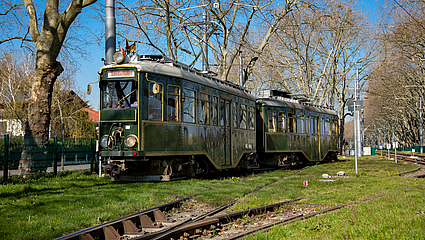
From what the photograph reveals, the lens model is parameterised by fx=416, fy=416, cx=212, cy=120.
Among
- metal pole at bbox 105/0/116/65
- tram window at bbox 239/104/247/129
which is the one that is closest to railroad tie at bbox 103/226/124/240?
metal pole at bbox 105/0/116/65

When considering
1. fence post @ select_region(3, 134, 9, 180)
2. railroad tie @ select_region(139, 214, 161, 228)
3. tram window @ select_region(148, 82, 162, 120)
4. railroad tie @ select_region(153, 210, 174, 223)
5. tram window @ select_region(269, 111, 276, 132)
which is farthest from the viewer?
tram window @ select_region(269, 111, 276, 132)

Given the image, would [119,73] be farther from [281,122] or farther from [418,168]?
[418,168]

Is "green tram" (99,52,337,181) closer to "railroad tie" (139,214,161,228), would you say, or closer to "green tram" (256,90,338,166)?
"green tram" (256,90,338,166)

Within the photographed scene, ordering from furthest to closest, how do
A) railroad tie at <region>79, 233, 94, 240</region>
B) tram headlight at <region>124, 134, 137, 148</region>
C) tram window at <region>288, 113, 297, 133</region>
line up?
tram window at <region>288, 113, 297, 133</region> < tram headlight at <region>124, 134, 137, 148</region> < railroad tie at <region>79, 233, 94, 240</region>

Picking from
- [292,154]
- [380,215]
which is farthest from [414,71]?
[380,215]

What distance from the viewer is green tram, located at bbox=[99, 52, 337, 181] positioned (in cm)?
1152

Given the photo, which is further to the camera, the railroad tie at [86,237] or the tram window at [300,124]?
the tram window at [300,124]

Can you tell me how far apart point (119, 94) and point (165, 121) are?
1501 mm

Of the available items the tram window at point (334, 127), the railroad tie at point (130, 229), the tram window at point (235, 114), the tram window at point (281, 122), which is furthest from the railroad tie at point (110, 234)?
the tram window at point (334, 127)

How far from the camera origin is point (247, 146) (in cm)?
1709

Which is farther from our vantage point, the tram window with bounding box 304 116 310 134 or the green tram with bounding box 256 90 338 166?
the tram window with bounding box 304 116 310 134

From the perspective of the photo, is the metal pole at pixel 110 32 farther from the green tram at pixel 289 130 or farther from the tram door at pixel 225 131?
the green tram at pixel 289 130

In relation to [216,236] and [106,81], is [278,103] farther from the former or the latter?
[216,236]

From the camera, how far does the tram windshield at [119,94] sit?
11555 millimetres
